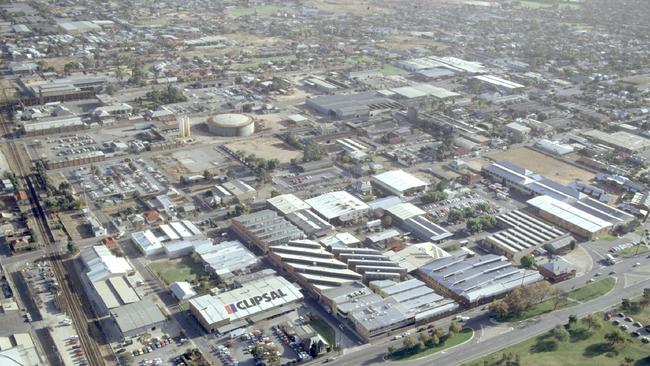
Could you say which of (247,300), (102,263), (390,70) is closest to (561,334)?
(247,300)

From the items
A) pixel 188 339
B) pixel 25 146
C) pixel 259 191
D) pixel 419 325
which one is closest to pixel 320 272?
pixel 419 325

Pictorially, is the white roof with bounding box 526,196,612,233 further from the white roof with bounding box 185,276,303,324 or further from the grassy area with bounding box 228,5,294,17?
the grassy area with bounding box 228,5,294,17

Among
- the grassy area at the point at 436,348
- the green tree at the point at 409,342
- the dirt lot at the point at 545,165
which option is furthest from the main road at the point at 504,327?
the dirt lot at the point at 545,165

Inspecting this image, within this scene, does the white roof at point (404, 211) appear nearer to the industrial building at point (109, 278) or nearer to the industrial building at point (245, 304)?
the industrial building at point (245, 304)

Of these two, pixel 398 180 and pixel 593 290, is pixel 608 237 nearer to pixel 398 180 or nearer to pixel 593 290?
pixel 593 290

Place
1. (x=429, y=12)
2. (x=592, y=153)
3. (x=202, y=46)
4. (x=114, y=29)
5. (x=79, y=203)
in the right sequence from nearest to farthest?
(x=79, y=203) → (x=592, y=153) → (x=202, y=46) → (x=114, y=29) → (x=429, y=12)

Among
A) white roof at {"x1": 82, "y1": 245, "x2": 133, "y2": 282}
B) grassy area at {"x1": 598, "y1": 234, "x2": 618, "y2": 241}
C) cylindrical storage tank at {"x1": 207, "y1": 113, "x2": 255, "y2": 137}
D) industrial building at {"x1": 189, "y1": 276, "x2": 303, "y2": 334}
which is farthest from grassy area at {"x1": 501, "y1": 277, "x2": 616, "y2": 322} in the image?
cylindrical storage tank at {"x1": 207, "y1": 113, "x2": 255, "y2": 137}

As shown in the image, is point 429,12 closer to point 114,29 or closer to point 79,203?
point 114,29
